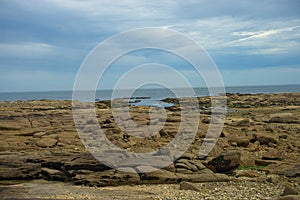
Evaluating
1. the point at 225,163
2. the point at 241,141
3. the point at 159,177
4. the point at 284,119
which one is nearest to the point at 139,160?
the point at 159,177

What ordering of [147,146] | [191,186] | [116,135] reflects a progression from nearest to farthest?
[191,186] → [147,146] → [116,135]

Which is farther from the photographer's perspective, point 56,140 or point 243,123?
point 243,123

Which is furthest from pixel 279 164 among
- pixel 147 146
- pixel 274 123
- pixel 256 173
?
pixel 274 123

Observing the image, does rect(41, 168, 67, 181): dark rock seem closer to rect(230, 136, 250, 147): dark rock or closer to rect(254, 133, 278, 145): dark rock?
rect(230, 136, 250, 147): dark rock

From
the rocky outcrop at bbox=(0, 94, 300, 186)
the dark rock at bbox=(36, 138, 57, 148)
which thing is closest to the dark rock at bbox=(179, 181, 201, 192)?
the rocky outcrop at bbox=(0, 94, 300, 186)

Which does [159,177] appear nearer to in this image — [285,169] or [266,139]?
[285,169]

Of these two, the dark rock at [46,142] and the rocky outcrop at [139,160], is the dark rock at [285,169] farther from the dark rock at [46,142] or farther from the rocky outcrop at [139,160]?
the dark rock at [46,142]

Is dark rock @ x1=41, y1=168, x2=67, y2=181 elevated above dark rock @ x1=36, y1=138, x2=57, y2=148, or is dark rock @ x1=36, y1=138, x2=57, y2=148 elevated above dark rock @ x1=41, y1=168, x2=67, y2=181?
dark rock @ x1=36, y1=138, x2=57, y2=148

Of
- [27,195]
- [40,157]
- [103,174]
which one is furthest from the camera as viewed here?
[40,157]

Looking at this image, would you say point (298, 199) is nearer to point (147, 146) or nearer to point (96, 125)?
point (147, 146)

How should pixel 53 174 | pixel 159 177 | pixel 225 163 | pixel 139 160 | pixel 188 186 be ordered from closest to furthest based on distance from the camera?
1. pixel 188 186
2. pixel 159 177
3. pixel 53 174
4. pixel 139 160
5. pixel 225 163

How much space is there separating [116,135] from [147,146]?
13.4 feet

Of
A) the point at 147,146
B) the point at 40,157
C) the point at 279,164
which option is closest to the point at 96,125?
the point at 147,146

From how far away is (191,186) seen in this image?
46.3 feet
